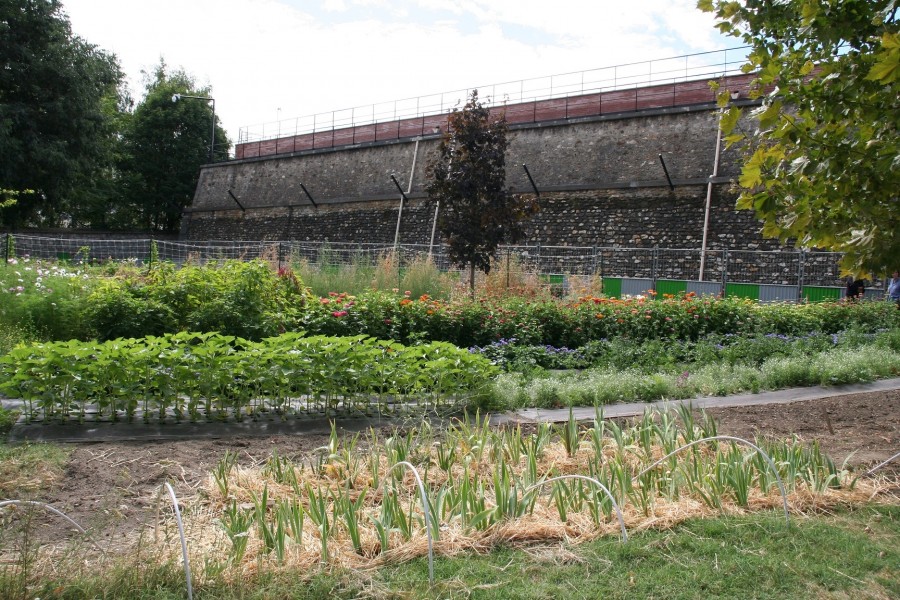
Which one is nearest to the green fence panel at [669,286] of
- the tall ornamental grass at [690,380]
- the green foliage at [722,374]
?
the green foliage at [722,374]

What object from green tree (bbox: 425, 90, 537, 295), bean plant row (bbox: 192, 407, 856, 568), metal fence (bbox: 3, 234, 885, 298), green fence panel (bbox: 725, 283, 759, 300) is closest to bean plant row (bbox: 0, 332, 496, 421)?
bean plant row (bbox: 192, 407, 856, 568)

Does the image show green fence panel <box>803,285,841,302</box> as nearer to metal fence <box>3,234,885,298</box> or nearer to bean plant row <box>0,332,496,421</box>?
metal fence <box>3,234,885,298</box>

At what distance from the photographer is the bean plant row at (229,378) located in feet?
18.6

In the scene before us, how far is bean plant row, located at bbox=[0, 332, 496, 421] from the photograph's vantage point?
5.68 meters

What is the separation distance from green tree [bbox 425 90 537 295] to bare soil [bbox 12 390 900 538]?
29.3ft

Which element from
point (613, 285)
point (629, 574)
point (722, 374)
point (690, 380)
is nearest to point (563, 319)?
point (722, 374)

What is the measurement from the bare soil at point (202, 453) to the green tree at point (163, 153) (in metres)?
42.7

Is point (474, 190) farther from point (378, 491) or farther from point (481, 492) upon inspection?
point (481, 492)

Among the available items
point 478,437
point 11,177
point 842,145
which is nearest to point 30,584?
point 478,437

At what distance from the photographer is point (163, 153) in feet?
149

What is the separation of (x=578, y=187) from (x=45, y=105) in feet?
77.8

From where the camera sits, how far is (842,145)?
366 cm

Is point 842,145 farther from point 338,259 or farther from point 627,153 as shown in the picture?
point 627,153

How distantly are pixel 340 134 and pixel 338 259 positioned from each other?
878 inches
